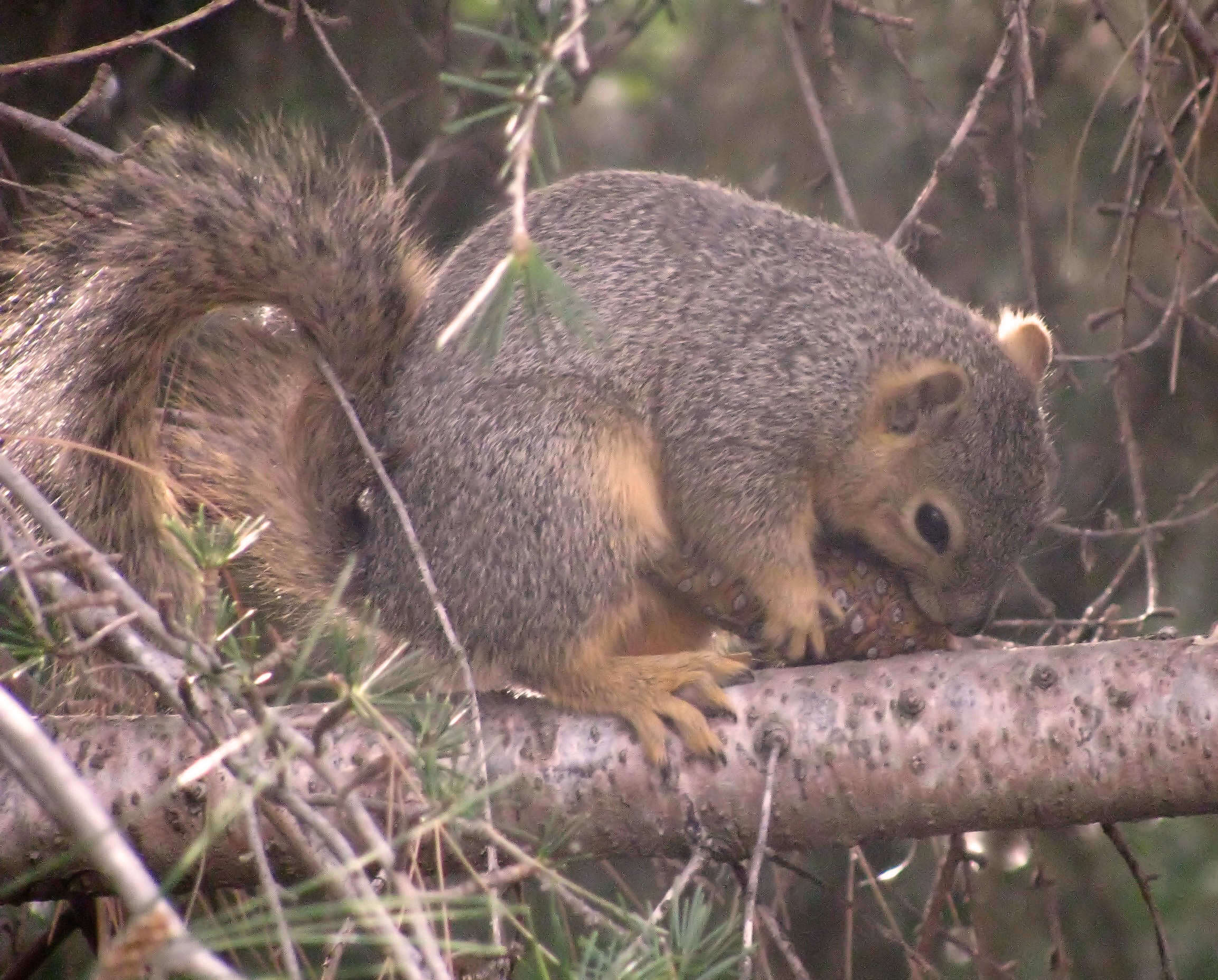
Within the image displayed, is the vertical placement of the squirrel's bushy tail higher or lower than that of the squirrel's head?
higher

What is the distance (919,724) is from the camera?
1538 millimetres

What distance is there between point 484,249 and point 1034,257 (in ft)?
3.59

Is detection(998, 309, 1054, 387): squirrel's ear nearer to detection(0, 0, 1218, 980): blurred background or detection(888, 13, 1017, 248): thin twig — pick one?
detection(0, 0, 1218, 980): blurred background

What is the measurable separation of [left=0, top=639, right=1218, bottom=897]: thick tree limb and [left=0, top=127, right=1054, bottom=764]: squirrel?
3.2 inches

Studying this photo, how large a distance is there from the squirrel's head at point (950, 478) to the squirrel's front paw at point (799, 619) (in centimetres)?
13

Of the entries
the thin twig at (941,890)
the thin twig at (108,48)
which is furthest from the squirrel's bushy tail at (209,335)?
the thin twig at (941,890)

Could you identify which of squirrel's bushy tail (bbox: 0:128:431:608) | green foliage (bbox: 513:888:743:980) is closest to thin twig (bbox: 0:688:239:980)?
green foliage (bbox: 513:888:743:980)

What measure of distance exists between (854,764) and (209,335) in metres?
1.09

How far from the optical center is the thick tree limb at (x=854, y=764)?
147cm

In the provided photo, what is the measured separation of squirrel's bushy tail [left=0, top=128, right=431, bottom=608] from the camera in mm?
1669

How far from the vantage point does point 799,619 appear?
6.06 feet

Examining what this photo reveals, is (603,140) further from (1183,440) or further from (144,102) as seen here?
(1183,440)

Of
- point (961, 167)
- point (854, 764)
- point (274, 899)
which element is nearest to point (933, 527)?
point (854, 764)

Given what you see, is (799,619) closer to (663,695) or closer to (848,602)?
(848,602)
